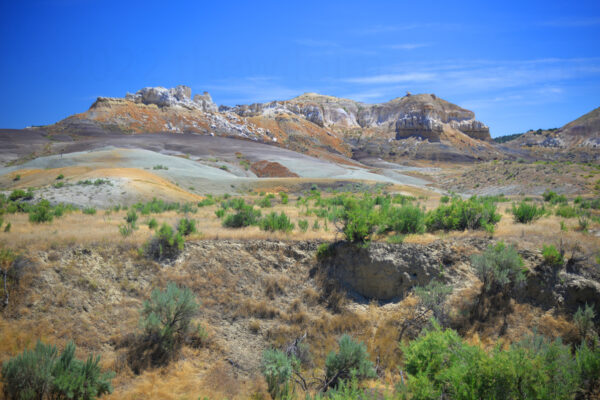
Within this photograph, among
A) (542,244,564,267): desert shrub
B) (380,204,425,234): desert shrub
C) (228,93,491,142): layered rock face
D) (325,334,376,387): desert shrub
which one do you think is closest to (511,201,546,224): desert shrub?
(542,244,564,267): desert shrub

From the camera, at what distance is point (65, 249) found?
897cm

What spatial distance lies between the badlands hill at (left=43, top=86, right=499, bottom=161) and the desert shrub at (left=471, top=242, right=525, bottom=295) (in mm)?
82990

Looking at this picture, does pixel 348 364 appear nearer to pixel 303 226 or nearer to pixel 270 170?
pixel 303 226

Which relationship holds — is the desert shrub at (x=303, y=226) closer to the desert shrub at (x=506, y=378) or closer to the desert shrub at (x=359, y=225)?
the desert shrub at (x=359, y=225)

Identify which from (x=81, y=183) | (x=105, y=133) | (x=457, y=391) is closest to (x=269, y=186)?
(x=81, y=183)

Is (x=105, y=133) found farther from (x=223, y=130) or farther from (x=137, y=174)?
(x=137, y=174)

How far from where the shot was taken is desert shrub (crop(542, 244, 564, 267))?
30.2ft

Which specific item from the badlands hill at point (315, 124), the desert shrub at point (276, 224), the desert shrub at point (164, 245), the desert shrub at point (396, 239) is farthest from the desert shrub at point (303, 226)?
the badlands hill at point (315, 124)

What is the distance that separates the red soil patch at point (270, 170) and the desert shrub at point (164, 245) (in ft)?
157

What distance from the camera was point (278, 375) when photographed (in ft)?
22.7

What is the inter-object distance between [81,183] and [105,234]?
17.7 meters

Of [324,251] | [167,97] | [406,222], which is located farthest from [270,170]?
[167,97]

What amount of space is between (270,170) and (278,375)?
54501mm

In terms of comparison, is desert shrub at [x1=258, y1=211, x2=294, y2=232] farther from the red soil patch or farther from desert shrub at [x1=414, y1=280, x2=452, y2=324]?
the red soil patch
